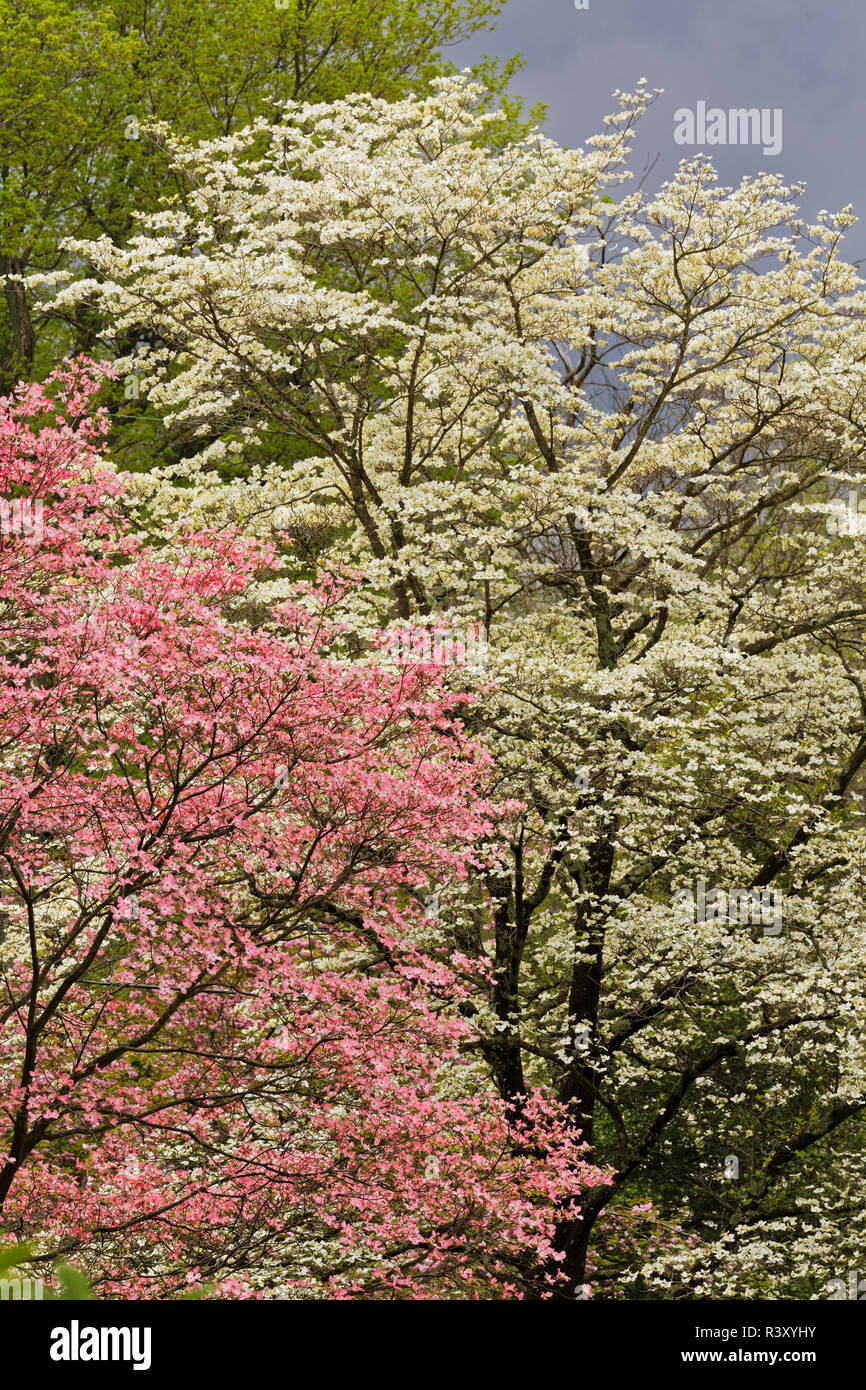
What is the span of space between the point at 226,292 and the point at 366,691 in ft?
24.4

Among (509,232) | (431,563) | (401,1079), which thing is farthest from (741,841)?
(401,1079)

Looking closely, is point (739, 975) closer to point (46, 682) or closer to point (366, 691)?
point (366, 691)

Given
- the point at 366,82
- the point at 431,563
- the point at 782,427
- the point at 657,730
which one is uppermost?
the point at 366,82

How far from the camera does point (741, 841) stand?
16.8 metres

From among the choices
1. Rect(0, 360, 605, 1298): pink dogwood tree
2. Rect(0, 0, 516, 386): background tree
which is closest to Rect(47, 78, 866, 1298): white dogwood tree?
Rect(0, 360, 605, 1298): pink dogwood tree

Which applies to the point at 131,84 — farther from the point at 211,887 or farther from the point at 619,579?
the point at 211,887

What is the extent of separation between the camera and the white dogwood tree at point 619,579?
12500 mm

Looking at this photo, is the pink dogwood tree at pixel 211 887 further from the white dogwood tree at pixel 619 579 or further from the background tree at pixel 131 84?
the background tree at pixel 131 84

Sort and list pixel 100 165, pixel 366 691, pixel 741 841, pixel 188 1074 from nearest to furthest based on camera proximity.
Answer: pixel 366 691 → pixel 188 1074 → pixel 741 841 → pixel 100 165

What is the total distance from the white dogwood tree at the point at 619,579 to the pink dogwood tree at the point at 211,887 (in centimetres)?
329

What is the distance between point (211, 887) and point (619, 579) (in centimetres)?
844

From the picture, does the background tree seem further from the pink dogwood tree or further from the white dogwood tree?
the pink dogwood tree

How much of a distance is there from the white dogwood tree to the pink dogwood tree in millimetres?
3292

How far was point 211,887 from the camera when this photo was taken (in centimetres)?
749
